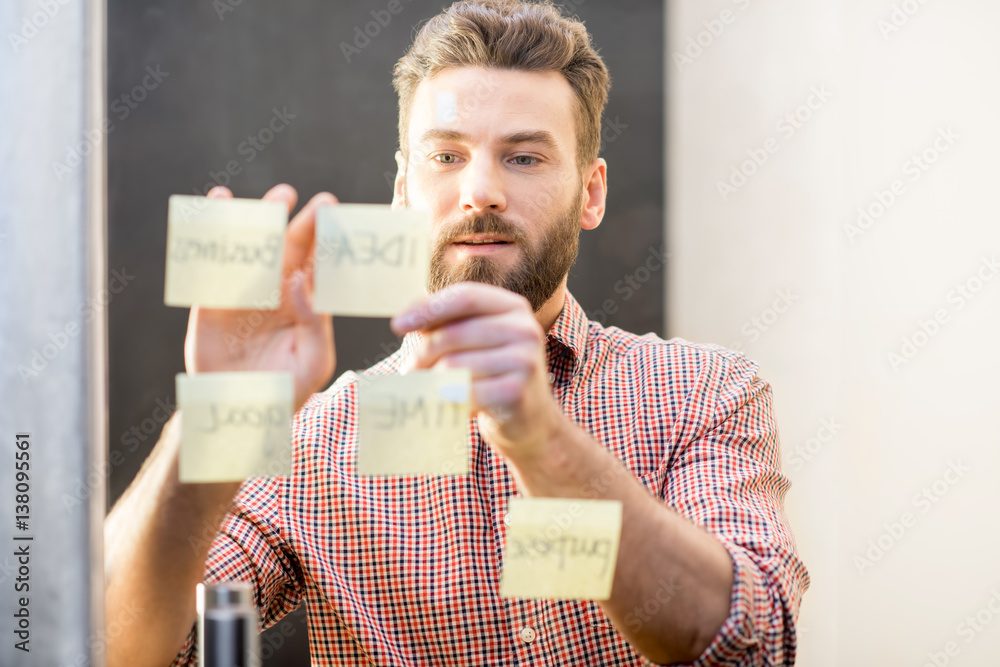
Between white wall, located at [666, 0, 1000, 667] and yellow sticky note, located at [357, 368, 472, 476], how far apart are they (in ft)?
4.50

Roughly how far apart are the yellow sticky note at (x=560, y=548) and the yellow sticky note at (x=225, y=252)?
0.21 meters

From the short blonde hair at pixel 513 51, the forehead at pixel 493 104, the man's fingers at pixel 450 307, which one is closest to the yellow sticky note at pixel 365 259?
the man's fingers at pixel 450 307

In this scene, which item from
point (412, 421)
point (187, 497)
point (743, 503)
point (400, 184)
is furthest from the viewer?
point (400, 184)

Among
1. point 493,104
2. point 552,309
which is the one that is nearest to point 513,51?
point 493,104

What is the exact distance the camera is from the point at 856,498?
1707 millimetres

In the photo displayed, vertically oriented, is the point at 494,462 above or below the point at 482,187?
below

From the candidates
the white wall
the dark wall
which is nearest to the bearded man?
the dark wall

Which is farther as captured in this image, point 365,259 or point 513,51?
point 513,51

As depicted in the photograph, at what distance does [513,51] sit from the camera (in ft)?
3.62

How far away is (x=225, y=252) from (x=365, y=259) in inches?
3.5

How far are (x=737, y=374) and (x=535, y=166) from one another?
376 millimetres

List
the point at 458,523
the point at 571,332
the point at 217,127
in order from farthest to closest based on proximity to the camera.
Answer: the point at 217,127 < the point at 571,332 < the point at 458,523

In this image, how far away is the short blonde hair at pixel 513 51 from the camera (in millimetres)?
1113

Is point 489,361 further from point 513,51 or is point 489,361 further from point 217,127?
point 217,127
